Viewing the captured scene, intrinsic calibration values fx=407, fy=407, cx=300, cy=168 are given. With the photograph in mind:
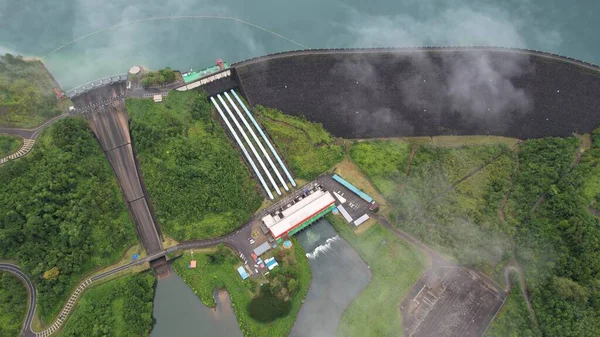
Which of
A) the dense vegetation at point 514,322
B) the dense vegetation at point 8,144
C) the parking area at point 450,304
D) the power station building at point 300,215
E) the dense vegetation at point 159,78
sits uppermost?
the dense vegetation at point 159,78

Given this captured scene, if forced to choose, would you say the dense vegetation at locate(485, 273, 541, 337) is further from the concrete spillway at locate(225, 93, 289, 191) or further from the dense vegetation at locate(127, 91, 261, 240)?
the dense vegetation at locate(127, 91, 261, 240)

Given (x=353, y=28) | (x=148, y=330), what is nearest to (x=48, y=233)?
(x=148, y=330)

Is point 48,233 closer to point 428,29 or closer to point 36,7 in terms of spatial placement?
point 36,7

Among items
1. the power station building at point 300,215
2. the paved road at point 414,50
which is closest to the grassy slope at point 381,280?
the power station building at point 300,215

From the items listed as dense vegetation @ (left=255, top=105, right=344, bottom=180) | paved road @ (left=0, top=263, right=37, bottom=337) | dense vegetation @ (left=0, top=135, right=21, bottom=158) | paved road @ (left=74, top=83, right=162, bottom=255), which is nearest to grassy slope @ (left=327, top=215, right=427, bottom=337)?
dense vegetation @ (left=255, top=105, right=344, bottom=180)

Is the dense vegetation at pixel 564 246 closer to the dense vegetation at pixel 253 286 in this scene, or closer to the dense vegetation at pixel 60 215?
the dense vegetation at pixel 253 286
